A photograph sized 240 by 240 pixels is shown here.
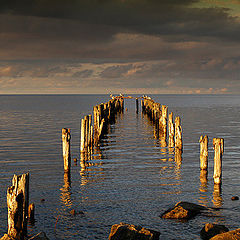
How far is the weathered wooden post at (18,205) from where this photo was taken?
35.1ft

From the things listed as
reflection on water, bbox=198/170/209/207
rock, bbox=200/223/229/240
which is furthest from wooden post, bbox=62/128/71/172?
rock, bbox=200/223/229/240

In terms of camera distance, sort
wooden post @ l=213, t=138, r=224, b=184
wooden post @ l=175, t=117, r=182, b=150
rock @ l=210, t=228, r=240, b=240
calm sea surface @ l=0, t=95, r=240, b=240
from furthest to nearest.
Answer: wooden post @ l=175, t=117, r=182, b=150, wooden post @ l=213, t=138, r=224, b=184, calm sea surface @ l=0, t=95, r=240, b=240, rock @ l=210, t=228, r=240, b=240

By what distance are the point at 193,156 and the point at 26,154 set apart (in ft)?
40.2

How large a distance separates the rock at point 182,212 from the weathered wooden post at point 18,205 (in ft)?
16.4

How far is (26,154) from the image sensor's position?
27094 mm

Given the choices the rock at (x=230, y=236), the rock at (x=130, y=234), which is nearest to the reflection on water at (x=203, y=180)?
the rock at (x=230, y=236)

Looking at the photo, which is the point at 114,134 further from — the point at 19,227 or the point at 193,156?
the point at 19,227

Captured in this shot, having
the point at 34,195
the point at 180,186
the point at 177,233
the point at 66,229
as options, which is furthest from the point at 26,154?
the point at 177,233

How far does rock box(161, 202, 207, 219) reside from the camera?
1284cm

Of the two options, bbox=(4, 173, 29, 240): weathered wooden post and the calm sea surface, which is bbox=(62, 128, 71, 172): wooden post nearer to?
the calm sea surface

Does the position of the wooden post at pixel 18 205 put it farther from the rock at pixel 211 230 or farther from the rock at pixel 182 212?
the rock at pixel 211 230

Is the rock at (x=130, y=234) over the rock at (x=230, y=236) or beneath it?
beneath

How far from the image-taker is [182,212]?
1288 centimetres

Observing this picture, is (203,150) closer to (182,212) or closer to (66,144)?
(182,212)
